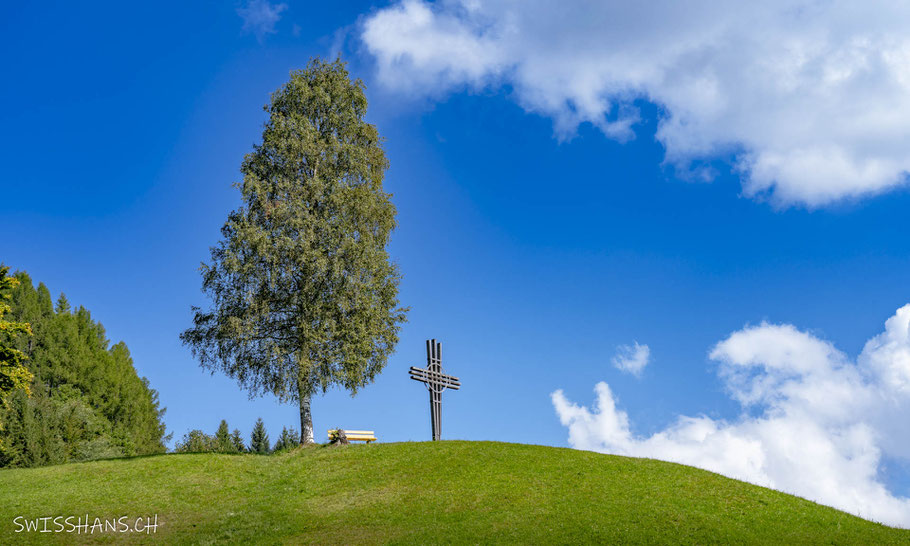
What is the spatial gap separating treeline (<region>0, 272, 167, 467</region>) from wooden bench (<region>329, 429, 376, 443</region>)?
98.5 ft

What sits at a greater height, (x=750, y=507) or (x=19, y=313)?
(x=19, y=313)

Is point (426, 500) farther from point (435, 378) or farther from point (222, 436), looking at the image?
point (222, 436)

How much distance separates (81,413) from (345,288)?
39.3m

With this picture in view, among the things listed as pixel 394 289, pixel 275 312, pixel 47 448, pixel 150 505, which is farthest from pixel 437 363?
pixel 47 448

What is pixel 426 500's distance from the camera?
81.7 ft

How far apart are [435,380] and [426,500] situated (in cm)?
1265

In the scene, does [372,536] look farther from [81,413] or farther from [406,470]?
[81,413]

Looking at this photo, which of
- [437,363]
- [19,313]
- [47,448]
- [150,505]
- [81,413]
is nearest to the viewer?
[150,505]

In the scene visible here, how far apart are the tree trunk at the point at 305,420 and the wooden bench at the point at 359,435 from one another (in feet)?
3.89

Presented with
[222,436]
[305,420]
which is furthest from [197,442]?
[305,420]

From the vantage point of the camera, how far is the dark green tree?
35438mm

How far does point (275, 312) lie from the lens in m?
36.2

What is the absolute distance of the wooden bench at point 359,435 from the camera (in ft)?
116

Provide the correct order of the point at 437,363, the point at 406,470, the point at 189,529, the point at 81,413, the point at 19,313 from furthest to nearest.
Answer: the point at 19,313
the point at 81,413
the point at 437,363
the point at 406,470
the point at 189,529
